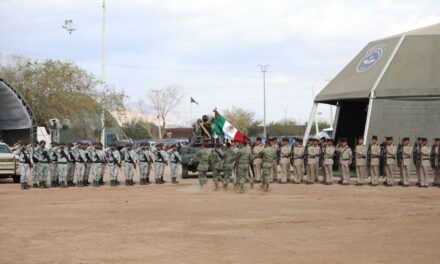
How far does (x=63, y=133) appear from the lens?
180 ft

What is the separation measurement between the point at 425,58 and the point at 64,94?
2679cm

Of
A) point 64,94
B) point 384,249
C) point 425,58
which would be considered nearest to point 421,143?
point 425,58

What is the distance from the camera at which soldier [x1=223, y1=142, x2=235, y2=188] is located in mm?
19188

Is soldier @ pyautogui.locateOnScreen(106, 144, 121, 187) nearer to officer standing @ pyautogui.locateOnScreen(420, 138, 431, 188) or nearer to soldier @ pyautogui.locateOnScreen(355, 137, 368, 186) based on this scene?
soldier @ pyautogui.locateOnScreen(355, 137, 368, 186)

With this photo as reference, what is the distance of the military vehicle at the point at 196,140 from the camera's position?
24.6m

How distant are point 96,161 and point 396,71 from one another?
1063cm

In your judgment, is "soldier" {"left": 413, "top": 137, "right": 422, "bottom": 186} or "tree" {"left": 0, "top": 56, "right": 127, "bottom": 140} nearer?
"soldier" {"left": 413, "top": 137, "right": 422, "bottom": 186}

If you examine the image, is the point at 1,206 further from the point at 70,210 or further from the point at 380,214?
the point at 380,214

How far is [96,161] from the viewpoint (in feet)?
71.1

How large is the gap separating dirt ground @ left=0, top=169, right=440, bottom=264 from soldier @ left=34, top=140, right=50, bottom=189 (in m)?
2.70

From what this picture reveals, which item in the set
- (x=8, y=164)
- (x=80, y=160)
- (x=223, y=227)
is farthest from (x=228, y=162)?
(x=8, y=164)

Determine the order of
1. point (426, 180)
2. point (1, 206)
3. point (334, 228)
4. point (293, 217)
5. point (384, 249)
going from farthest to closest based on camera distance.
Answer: point (426, 180)
point (1, 206)
point (293, 217)
point (334, 228)
point (384, 249)

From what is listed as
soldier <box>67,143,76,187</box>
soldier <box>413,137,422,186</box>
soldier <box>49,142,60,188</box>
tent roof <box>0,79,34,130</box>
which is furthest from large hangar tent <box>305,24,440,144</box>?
tent roof <box>0,79,34,130</box>

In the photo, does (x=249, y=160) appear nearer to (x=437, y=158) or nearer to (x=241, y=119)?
(x=437, y=158)
